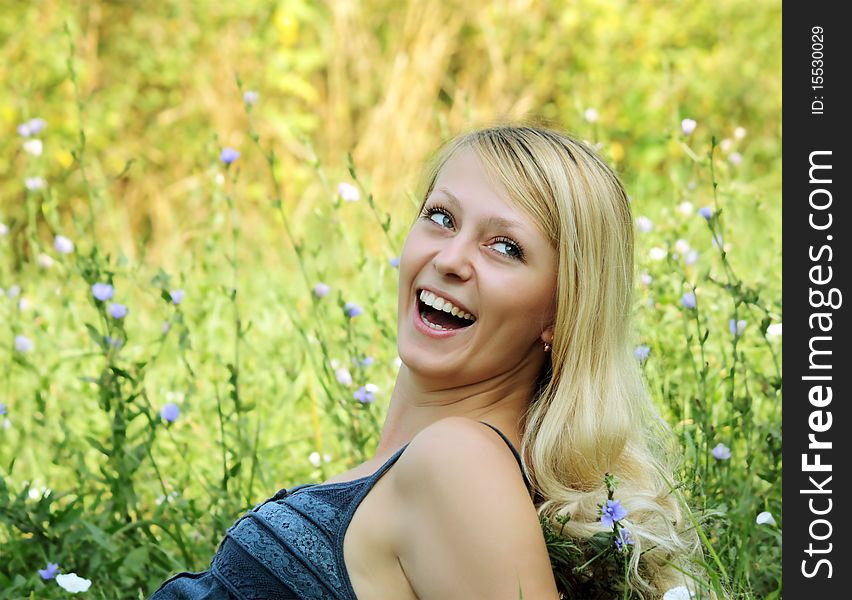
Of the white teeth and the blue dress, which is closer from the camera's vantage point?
the blue dress

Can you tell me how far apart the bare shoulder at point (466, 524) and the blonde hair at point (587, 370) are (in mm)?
190

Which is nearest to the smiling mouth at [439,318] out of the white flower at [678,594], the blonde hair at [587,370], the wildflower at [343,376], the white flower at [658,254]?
the blonde hair at [587,370]

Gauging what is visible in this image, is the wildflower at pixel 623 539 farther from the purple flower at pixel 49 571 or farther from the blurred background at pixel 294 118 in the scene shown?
the blurred background at pixel 294 118

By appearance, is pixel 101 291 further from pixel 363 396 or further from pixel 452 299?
pixel 452 299

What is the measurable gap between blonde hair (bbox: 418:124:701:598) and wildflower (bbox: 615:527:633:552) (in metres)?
0.04

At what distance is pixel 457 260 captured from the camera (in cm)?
174

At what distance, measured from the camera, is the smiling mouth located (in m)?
1.79

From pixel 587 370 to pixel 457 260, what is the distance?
0.89 ft

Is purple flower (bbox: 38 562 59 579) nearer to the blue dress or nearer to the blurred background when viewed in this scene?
the blue dress

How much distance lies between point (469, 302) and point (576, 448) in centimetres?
27

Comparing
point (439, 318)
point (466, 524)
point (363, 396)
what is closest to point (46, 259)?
point (363, 396)

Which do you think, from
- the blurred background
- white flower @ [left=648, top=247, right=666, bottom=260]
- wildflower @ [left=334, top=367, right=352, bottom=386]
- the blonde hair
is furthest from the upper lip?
the blurred background

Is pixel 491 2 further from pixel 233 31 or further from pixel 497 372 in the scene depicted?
pixel 497 372
